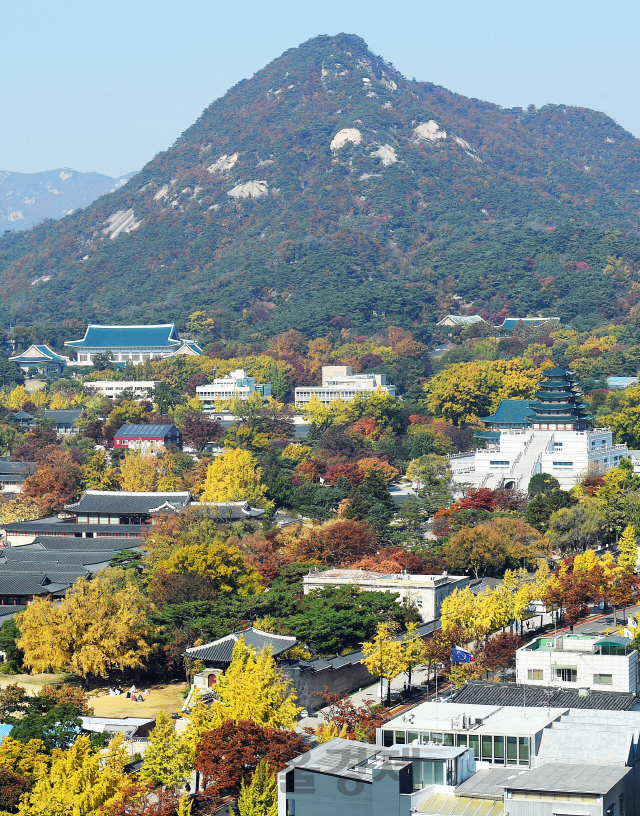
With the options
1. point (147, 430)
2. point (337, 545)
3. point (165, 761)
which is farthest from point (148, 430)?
point (165, 761)

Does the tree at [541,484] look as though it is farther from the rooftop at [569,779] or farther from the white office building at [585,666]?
the rooftop at [569,779]

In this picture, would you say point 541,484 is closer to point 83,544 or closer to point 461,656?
point 83,544

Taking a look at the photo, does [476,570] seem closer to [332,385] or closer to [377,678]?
[377,678]

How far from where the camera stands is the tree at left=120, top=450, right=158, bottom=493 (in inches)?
2992

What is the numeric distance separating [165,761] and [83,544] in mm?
33324

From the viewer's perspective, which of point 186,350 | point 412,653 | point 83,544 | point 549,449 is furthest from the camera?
point 186,350

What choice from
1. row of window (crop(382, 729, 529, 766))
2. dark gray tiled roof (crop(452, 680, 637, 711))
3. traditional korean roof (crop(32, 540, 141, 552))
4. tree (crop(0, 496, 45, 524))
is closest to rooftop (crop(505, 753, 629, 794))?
row of window (crop(382, 729, 529, 766))

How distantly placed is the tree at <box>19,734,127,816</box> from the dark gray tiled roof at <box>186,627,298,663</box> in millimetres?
11987

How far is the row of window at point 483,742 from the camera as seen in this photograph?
2895 centimetres

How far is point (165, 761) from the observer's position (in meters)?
32.6

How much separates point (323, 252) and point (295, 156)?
1507 inches

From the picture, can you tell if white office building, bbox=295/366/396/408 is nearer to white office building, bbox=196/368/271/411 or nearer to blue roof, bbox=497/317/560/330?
white office building, bbox=196/368/271/411

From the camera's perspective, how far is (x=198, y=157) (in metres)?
198

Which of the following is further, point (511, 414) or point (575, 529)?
point (511, 414)
